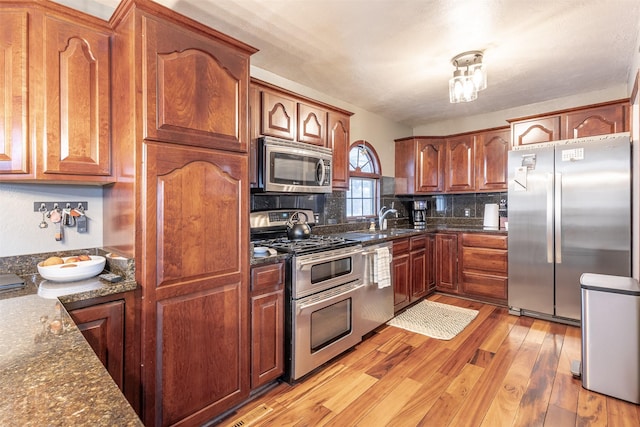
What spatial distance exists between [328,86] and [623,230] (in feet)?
10.3

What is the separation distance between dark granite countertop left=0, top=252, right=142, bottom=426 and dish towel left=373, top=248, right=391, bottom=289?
231 cm

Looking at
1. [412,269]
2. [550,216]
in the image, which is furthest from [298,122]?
[550,216]

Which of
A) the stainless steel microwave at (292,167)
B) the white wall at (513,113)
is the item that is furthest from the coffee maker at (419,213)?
the stainless steel microwave at (292,167)

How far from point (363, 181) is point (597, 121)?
2.50 meters

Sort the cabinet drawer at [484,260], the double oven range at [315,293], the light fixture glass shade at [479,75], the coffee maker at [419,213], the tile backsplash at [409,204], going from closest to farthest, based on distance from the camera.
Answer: the double oven range at [315,293], the light fixture glass shade at [479,75], the tile backsplash at [409,204], the cabinet drawer at [484,260], the coffee maker at [419,213]

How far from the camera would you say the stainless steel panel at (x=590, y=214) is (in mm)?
2877

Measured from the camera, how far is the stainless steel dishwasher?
286 centimetres

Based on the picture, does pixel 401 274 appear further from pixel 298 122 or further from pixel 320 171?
pixel 298 122

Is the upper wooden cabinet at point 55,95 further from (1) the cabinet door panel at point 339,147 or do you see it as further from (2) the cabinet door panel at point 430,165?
(2) the cabinet door panel at point 430,165

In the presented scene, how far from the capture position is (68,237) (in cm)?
184

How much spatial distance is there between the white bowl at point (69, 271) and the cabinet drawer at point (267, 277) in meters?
0.84

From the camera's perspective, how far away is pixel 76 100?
159cm

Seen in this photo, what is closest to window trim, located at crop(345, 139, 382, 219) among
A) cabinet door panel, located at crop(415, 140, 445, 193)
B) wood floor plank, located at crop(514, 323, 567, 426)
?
cabinet door panel, located at crop(415, 140, 445, 193)

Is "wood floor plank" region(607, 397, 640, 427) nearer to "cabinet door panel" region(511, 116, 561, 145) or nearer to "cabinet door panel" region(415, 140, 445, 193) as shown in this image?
"cabinet door panel" region(511, 116, 561, 145)
